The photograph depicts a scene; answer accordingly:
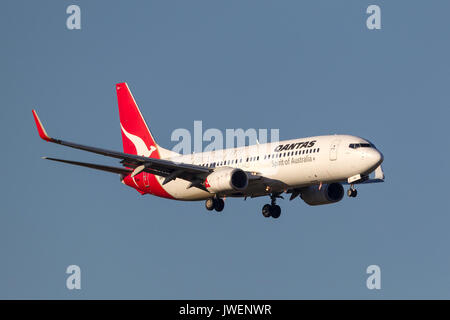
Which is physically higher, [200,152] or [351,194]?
[200,152]

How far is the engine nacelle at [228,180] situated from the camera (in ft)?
276

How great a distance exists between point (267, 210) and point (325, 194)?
16.8 feet

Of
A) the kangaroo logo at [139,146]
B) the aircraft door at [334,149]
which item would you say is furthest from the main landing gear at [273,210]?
the kangaroo logo at [139,146]

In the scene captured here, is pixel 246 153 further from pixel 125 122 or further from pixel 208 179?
pixel 125 122

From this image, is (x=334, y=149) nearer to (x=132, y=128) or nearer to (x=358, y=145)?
(x=358, y=145)

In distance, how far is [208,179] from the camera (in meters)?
86.1

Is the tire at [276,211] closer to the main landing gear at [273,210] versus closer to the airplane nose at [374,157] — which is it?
the main landing gear at [273,210]

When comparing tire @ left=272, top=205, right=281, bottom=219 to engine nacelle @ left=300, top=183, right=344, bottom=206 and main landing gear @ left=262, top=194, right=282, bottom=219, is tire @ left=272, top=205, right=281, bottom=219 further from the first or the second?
engine nacelle @ left=300, top=183, right=344, bottom=206

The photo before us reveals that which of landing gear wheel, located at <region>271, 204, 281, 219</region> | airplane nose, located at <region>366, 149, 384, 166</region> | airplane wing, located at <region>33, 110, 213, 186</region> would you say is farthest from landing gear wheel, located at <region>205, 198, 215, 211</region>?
airplane nose, located at <region>366, 149, 384, 166</region>

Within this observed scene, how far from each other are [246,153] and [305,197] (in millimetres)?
6851

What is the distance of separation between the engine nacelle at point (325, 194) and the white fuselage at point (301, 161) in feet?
17.4
